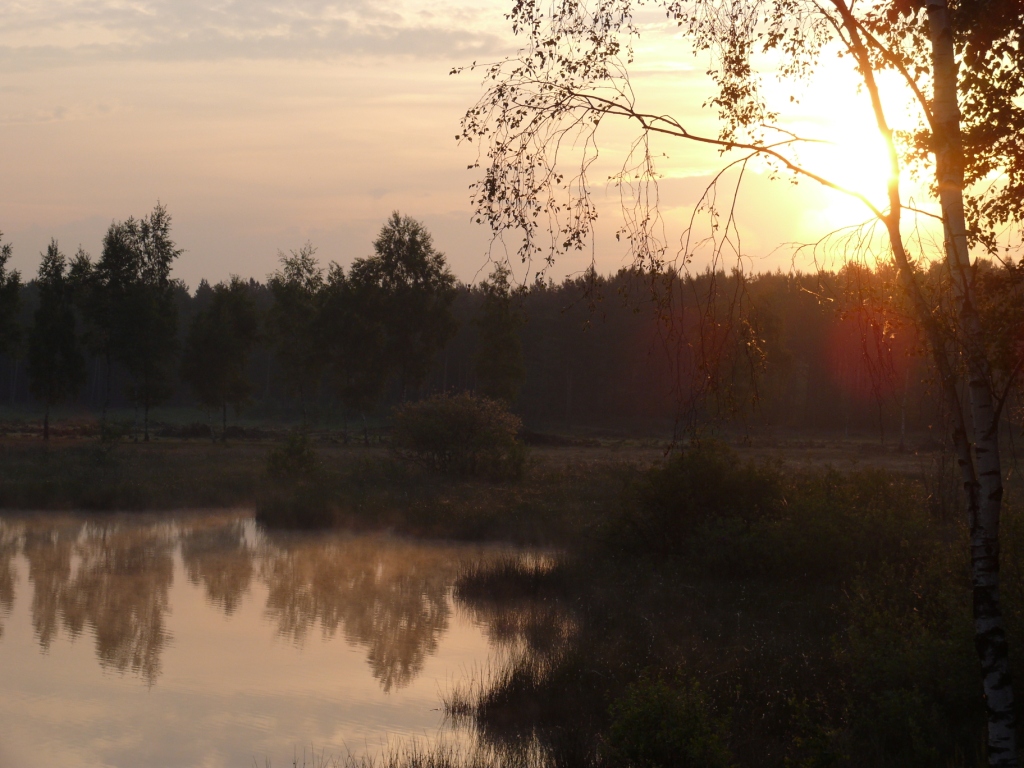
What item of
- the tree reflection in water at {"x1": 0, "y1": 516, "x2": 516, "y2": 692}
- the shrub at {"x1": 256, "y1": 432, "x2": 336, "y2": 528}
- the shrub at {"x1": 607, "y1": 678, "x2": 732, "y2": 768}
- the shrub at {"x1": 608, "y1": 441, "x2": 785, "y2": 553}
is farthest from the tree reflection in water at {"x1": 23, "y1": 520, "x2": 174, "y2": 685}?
the shrub at {"x1": 608, "y1": 441, "x2": 785, "y2": 553}

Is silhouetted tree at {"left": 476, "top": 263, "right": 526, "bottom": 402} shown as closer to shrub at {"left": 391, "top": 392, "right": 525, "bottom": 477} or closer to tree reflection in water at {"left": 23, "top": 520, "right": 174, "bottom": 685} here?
shrub at {"left": 391, "top": 392, "right": 525, "bottom": 477}

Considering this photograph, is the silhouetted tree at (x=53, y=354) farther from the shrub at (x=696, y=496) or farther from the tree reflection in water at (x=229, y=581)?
the shrub at (x=696, y=496)

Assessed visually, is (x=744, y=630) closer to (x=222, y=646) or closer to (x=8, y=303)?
(x=222, y=646)

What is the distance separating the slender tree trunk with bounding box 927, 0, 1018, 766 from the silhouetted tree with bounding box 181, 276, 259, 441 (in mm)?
49237

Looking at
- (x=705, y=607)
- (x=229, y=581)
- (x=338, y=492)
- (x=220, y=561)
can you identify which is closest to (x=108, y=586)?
(x=229, y=581)

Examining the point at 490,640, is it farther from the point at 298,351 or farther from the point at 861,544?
the point at 298,351

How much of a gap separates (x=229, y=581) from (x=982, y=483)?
15401 millimetres

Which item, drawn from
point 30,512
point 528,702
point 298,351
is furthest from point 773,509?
point 298,351

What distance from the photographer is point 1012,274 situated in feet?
22.7

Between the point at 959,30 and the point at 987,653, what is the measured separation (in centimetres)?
475

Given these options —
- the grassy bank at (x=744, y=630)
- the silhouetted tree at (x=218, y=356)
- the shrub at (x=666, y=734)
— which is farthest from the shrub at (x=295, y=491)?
the silhouetted tree at (x=218, y=356)

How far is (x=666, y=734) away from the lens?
724cm

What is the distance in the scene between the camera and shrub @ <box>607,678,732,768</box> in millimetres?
7215

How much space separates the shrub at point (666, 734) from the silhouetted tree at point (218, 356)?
47.4m
